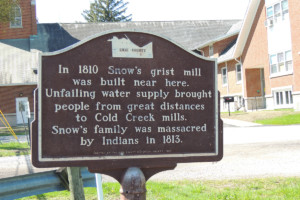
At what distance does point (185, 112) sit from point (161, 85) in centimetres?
33

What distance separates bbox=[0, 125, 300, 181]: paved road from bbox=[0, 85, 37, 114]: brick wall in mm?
21207

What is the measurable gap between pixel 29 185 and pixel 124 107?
5.09 ft

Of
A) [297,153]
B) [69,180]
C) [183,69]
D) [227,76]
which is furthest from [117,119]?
[227,76]

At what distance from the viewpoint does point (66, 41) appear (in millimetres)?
38219

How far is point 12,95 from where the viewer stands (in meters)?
32.1

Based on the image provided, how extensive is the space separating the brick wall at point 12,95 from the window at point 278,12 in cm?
1887

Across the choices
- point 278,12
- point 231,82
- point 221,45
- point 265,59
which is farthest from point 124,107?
point 221,45

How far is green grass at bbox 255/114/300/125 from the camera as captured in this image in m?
18.9

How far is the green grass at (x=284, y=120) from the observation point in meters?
18.9

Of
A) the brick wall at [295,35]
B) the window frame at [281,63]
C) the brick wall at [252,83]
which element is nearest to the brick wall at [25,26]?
the brick wall at [252,83]

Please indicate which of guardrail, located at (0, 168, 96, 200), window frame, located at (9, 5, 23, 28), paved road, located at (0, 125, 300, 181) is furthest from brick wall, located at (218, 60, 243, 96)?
guardrail, located at (0, 168, 96, 200)

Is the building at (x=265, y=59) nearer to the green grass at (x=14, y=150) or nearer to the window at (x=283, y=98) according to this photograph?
the window at (x=283, y=98)

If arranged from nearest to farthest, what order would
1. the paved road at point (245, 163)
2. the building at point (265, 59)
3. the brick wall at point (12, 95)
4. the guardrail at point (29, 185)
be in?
the guardrail at point (29, 185) → the paved road at point (245, 163) → the building at point (265, 59) → the brick wall at point (12, 95)

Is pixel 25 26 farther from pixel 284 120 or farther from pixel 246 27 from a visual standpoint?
pixel 284 120
